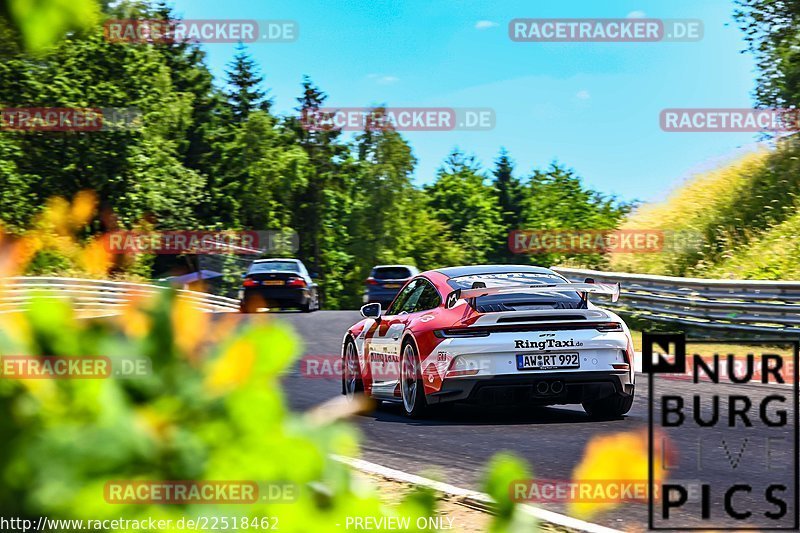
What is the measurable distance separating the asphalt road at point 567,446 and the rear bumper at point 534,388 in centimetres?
24

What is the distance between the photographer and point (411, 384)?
10070 millimetres

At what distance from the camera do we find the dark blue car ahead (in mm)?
31109

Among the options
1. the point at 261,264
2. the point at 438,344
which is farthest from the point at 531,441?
the point at 261,264

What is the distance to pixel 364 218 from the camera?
279 feet

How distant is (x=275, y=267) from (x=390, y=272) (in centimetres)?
338

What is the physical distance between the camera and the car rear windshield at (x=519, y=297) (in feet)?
31.9

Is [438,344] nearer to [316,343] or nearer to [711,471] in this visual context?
[711,471]

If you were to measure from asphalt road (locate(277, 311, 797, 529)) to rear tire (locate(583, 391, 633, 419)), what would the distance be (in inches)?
5.4

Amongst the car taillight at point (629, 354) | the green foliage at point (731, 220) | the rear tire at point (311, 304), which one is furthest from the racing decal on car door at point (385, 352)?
the rear tire at point (311, 304)

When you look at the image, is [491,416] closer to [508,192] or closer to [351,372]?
[351,372]

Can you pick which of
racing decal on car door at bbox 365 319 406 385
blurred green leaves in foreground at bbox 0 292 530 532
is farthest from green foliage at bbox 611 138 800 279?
blurred green leaves in foreground at bbox 0 292 530 532

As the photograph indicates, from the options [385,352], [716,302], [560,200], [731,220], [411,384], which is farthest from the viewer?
[560,200]

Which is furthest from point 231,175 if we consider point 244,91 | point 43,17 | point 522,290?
point 43,17

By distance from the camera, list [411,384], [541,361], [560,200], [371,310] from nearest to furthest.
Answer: [541,361] → [411,384] → [371,310] → [560,200]
